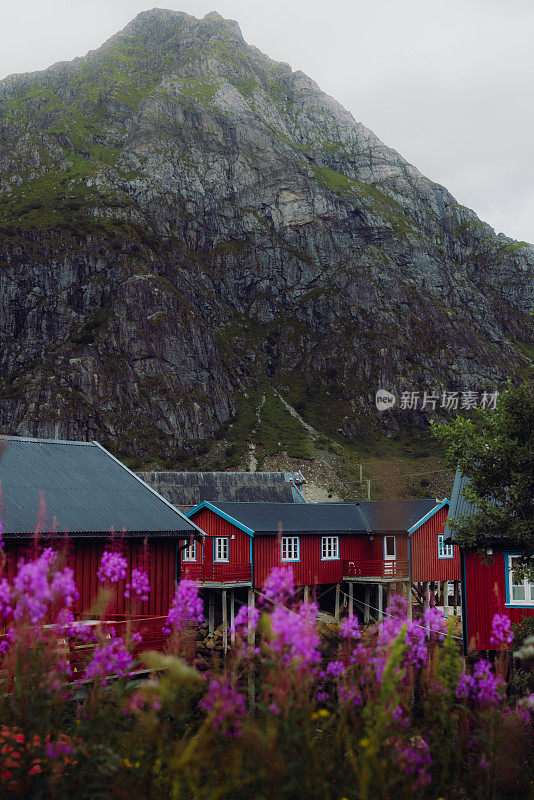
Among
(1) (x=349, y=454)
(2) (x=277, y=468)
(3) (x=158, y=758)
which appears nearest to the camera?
(3) (x=158, y=758)

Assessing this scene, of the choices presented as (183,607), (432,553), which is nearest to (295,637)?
(183,607)

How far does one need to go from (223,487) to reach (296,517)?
2972 centimetres

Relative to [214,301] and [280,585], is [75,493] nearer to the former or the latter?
[280,585]

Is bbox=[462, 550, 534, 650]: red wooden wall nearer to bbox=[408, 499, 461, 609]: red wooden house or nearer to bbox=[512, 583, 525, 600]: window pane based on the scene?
bbox=[512, 583, 525, 600]: window pane

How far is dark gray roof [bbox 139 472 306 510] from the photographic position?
67.4 m

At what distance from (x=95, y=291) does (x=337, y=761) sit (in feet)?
481

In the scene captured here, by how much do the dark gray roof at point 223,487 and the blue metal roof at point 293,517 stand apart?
23.5m

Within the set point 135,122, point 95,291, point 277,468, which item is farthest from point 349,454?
point 135,122

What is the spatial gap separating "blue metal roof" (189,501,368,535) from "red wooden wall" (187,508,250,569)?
0.52m

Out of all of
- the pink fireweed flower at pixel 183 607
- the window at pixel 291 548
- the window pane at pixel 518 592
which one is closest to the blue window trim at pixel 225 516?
the window at pixel 291 548

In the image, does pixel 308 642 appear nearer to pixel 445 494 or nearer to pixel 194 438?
pixel 445 494

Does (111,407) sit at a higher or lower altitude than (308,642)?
higher

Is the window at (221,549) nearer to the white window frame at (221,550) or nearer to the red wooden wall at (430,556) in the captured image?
the white window frame at (221,550)

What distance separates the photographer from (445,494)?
98562 mm
